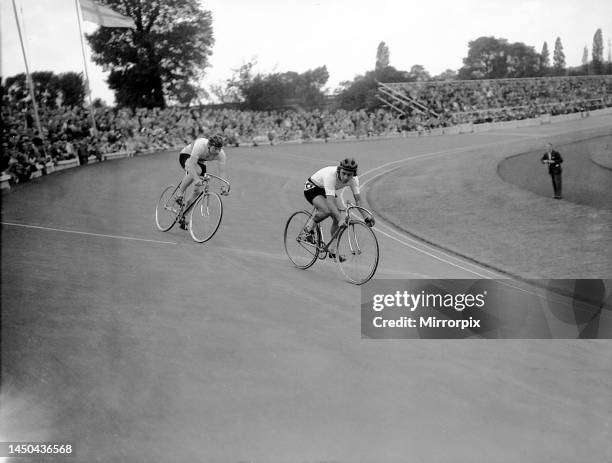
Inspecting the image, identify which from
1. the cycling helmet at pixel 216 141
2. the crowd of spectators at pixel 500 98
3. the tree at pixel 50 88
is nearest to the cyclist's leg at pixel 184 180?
the cycling helmet at pixel 216 141

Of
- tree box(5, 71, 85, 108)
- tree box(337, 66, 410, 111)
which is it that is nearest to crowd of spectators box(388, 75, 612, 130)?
tree box(337, 66, 410, 111)

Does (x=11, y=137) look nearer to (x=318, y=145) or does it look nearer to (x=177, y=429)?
(x=318, y=145)

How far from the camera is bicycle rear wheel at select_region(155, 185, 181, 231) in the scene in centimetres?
913

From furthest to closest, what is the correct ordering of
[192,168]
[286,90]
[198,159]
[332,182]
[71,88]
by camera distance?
[71,88], [286,90], [192,168], [198,159], [332,182]

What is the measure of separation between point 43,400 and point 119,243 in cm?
418

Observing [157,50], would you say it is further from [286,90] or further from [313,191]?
[313,191]

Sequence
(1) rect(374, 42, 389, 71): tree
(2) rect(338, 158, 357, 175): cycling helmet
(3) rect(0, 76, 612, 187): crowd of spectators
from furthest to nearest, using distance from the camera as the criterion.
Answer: (3) rect(0, 76, 612, 187): crowd of spectators, (1) rect(374, 42, 389, 71): tree, (2) rect(338, 158, 357, 175): cycling helmet

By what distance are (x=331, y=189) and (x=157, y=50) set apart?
371 centimetres

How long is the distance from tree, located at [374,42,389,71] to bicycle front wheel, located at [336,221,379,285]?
2.94m

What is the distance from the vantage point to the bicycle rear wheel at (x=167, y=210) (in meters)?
9.13

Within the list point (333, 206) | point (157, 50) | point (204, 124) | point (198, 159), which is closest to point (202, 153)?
point (198, 159)

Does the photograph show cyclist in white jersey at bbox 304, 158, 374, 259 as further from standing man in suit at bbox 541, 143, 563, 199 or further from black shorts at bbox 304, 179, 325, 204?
standing man in suit at bbox 541, 143, 563, 199

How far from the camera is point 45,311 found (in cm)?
522

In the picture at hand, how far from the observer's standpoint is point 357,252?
693 centimetres
